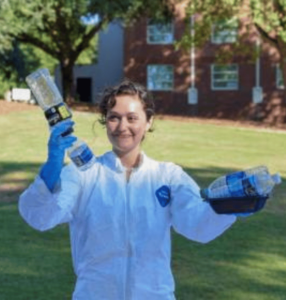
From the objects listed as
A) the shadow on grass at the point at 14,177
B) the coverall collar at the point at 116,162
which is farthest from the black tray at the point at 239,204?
the shadow on grass at the point at 14,177

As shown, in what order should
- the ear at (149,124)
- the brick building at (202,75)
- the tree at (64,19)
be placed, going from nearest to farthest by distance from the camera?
the ear at (149,124), the tree at (64,19), the brick building at (202,75)

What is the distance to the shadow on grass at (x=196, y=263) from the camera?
6414 mm

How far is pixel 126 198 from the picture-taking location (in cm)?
282

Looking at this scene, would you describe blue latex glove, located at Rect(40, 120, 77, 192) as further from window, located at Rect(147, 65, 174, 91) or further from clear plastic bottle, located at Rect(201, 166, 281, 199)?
window, located at Rect(147, 65, 174, 91)

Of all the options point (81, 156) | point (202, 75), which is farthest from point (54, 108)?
point (202, 75)

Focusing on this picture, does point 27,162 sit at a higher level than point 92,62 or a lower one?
lower

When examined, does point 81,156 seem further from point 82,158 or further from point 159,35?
point 159,35

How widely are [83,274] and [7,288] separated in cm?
380

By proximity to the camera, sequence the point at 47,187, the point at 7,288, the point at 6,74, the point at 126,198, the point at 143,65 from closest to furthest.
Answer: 1. the point at 47,187
2. the point at 126,198
3. the point at 7,288
4. the point at 6,74
5. the point at 143,65

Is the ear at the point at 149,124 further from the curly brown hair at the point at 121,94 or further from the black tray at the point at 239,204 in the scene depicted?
the black tray at the point at 239,204

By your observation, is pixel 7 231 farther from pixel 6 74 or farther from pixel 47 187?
pixel 6 74

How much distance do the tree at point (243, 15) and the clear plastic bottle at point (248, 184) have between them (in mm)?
22514

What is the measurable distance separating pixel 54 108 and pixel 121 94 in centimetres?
30

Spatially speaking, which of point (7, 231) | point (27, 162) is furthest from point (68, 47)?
point (7, 231)
